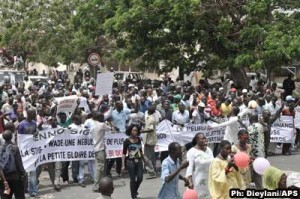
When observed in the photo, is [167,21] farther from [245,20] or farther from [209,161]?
[209,161]

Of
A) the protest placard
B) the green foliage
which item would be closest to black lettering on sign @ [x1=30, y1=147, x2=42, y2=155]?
the protest placard

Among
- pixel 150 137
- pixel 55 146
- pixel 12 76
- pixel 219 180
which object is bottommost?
pixel 55 146

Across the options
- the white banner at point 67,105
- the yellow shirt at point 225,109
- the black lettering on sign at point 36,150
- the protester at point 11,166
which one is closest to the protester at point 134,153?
the protester at point 11,166

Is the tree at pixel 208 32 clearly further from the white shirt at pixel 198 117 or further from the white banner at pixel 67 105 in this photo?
the white banner at pixel 67 105

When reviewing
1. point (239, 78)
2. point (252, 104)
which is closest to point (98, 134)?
point (252, 104)

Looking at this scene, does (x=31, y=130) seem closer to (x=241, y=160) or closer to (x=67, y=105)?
(x=67, y=105)

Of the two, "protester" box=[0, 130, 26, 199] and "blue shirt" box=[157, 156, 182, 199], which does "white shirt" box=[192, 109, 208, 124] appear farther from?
"blue shirt" box=[157, 156, 182, 199]

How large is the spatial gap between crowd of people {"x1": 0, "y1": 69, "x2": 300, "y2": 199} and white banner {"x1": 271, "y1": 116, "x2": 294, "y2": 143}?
0.14 m

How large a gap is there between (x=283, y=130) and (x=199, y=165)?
27.6ft

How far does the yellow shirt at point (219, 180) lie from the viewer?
787cm

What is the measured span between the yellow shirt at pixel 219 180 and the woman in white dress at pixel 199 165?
57cm

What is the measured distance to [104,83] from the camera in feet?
55.4

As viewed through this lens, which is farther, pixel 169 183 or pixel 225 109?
pixel 225 109

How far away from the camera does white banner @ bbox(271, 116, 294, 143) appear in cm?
1638
